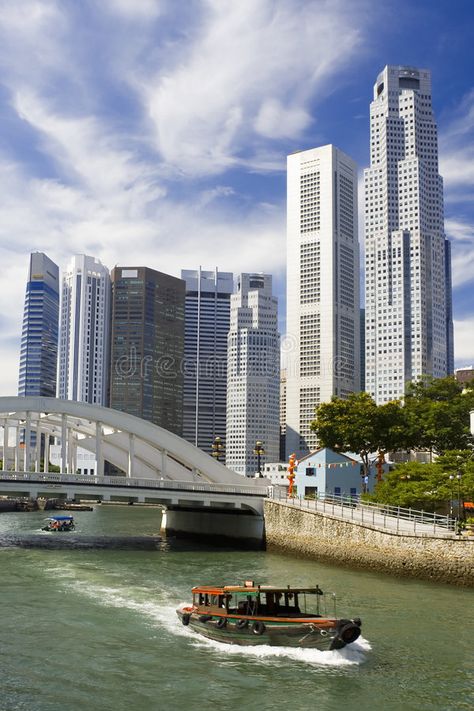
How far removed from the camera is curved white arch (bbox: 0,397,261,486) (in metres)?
59.8

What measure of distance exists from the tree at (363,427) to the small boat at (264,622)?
42.8 meters

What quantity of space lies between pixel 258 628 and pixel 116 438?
43869 mm

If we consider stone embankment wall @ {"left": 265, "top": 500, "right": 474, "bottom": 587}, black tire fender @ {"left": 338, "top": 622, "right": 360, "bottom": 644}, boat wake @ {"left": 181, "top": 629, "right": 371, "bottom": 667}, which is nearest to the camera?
boat wake @ {"left": 181, "top": 629, "right": 371, "bottom": 667}

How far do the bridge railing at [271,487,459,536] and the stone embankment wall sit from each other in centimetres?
68

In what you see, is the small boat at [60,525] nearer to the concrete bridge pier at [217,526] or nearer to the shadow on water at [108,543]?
the shadow on water at [108,543]

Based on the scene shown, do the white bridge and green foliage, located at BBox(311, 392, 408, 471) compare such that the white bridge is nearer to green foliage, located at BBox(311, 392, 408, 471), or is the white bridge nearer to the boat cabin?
green foliage, located at BBox(311, 392, 408, 471)

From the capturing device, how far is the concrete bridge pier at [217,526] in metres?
58.7

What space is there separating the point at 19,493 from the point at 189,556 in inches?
543

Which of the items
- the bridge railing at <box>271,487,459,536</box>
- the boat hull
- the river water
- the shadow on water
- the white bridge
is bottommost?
the shadow on water

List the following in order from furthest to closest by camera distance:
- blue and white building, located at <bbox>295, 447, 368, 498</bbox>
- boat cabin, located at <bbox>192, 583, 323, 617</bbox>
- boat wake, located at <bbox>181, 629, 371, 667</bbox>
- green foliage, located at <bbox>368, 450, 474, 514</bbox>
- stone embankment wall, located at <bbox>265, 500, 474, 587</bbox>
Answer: blue and white building, located at <bbox>295, 447, 368, 498</bbox> < green foliage, located at <bbox>368, 450, 474, 514</bbox> < stone embankment wall, located at <bbox>265, 500, 474, 587</bbox> < boat cabin, located at <bbox>192, 583, 323, 617</bbox> < boat wake, located at <bbox>181, 629, 371, 667</bbox>

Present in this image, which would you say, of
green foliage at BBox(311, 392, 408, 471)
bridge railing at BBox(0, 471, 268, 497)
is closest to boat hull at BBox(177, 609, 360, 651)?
bridge railing at BBox(0, 471, 268, 497)

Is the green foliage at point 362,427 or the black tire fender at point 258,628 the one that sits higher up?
the green foliage at point 362,427

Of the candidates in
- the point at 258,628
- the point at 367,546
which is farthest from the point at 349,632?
the point at 367,546

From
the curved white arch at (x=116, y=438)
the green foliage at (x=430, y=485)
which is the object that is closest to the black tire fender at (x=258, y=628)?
the green foliage at (x=430, y=485)
